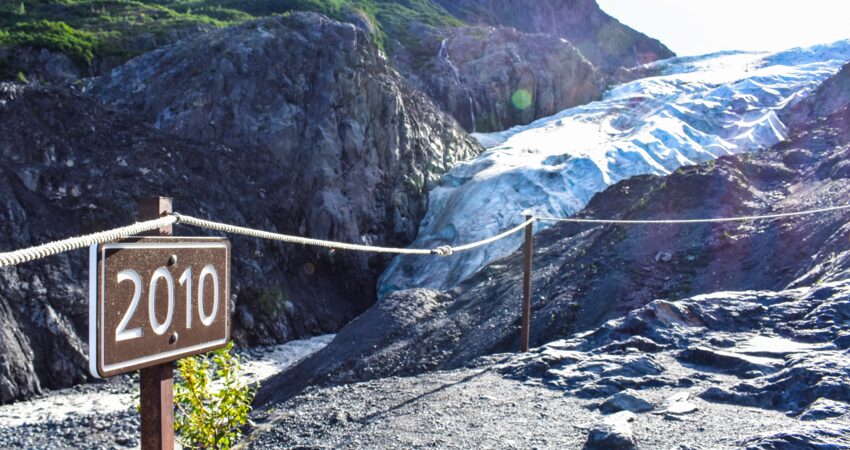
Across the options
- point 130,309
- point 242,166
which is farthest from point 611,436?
point 242,166

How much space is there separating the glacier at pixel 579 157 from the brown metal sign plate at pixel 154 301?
1686cm

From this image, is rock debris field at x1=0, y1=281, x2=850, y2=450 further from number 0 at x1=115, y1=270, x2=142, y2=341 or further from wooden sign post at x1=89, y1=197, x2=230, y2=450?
number 0 at x1=115, y1=270, x2=142, y2=341

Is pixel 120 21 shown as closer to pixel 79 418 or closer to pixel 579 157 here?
pixel 579 157

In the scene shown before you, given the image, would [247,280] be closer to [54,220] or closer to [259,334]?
[259,334]

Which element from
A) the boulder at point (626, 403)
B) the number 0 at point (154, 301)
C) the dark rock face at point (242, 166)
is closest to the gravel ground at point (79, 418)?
the dark rock face at point (242, 166)

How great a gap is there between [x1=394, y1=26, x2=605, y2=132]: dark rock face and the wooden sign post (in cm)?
3274

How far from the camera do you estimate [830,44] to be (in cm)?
3597

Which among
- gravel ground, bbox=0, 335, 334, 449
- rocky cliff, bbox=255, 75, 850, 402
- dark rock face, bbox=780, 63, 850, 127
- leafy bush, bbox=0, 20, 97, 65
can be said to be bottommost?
gravel ground, bbox=0, 335, 334, 449

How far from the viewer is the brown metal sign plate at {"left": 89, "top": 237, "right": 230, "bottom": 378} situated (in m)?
1.79

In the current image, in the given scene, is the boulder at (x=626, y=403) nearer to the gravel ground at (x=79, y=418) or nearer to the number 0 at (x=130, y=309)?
the number 0 at (x=130, y=309)

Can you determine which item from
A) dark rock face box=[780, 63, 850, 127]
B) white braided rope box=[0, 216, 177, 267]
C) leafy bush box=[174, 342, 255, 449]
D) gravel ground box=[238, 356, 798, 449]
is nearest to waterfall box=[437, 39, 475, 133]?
dark rock face box=[780, 63, 850, 127]

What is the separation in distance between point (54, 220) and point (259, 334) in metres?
5.75

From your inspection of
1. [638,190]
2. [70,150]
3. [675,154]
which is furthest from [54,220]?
[675,154]

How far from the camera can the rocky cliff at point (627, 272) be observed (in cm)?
1066
